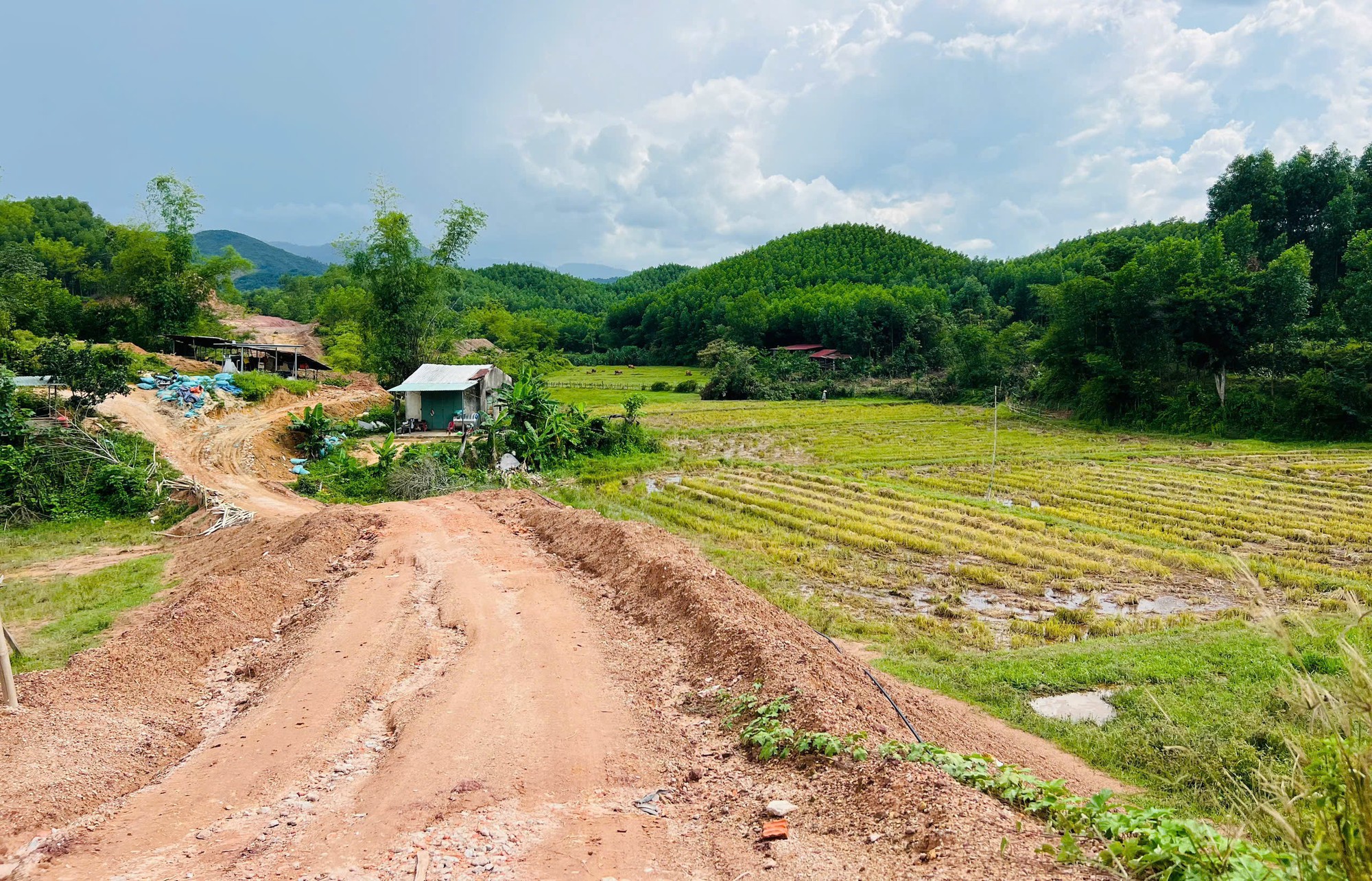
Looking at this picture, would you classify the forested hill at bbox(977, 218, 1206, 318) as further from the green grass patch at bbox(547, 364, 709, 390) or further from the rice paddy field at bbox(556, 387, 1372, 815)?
the green grass patch at bbox(547, 364, 709, 390)

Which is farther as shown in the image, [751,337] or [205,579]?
[751,337]

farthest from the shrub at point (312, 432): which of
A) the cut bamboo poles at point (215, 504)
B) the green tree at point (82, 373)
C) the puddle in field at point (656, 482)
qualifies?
the puddle in field at point (656, 482)

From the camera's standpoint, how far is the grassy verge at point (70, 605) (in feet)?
29.2

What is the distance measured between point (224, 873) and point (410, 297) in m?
34.0

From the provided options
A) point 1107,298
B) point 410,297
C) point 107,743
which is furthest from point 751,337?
point 107,743

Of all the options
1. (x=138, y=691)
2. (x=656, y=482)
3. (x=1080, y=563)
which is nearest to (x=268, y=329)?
(x=656, y=482)

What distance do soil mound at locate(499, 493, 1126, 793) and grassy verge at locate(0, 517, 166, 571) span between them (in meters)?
11.3

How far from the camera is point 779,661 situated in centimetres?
654

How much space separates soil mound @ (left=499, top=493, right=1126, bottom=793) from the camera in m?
5.88

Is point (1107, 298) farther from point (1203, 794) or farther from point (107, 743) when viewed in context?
point (107, 743)

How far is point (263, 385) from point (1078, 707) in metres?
31.2

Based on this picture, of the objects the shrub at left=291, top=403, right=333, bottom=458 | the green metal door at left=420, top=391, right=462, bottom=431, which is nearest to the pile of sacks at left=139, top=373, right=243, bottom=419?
the shrub at left=291, top=403, right=333, bottom=458

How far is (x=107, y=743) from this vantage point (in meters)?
5.66

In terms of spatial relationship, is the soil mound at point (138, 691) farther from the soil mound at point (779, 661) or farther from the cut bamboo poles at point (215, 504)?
the soil mound at point (779, 661)
